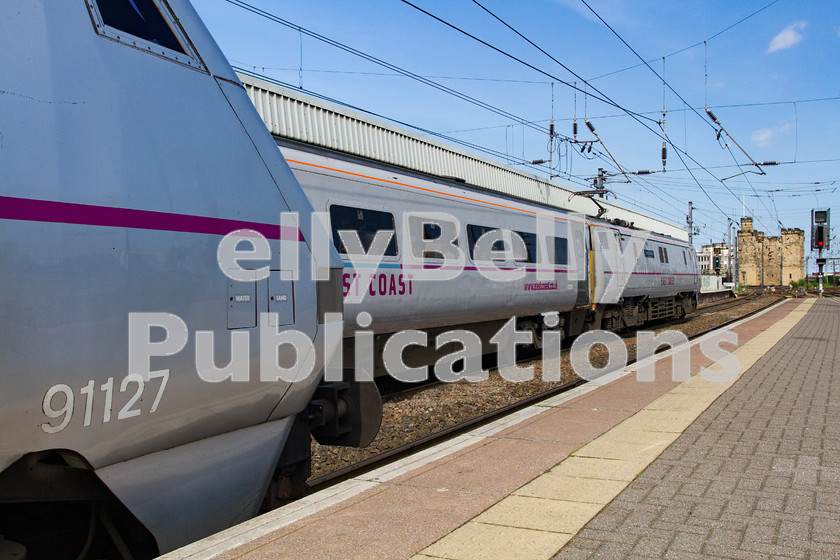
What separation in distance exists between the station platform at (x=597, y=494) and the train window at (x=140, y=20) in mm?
2409

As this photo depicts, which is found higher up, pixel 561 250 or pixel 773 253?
pixel 773 253

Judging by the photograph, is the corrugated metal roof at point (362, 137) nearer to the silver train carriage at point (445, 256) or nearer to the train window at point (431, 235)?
the silver train carriage at point (445, 256)

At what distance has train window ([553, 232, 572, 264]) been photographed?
13.0 m

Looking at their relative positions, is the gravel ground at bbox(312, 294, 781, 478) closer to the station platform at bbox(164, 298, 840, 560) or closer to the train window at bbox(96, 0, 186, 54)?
the station platform at bbox(164, 298, 840, 560)

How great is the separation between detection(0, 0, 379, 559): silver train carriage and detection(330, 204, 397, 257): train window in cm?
395

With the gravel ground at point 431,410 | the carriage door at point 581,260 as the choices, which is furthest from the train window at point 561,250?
the gravel ground at point 431,410

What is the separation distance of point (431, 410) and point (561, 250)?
6124 mm

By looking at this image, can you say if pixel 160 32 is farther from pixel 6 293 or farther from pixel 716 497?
pixel 716 497

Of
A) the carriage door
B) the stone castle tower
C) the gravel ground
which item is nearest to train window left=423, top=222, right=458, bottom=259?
the gravel ground

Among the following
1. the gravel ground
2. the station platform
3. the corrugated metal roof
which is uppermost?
the corrugated metal roof

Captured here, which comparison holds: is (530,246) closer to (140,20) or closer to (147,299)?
(140,20)

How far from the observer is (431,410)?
826cm

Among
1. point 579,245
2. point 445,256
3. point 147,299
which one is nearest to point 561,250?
point 579,245

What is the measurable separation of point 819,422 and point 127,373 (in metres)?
6.30
